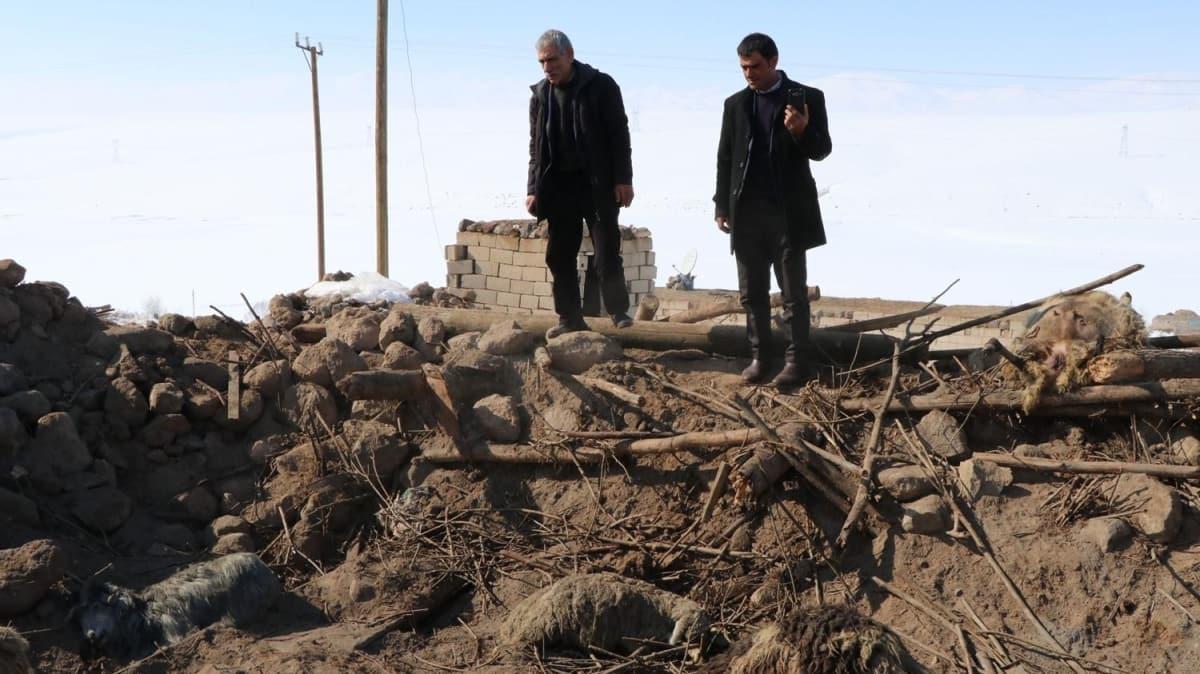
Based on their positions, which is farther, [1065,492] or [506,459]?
[506,459]

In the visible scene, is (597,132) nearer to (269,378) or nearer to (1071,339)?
(269,378)

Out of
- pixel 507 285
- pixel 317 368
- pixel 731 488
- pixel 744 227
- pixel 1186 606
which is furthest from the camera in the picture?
pixel 507 285

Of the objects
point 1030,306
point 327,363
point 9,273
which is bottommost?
point 327,363

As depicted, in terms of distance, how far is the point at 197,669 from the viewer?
5660 mm

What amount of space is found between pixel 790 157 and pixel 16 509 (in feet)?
15.0

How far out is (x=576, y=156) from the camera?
7.24 m

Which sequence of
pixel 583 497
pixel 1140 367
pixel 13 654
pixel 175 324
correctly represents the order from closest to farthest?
pixel 13 654
pixel 1140 367
pixel 583 497
pixel 175 324

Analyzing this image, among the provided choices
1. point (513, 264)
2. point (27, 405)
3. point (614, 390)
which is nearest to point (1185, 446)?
point (614, 390)

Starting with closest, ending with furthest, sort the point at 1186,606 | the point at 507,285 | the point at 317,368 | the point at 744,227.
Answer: the point at 1186,606
the point at 744,227
the point at 317,368
the point at 507,285

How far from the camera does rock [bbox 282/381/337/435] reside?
7.54 meters

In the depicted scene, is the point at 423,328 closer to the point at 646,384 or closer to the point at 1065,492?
the point at 646,384

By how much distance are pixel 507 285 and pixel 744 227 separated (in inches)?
261

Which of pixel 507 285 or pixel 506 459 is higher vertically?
pixel 507 285

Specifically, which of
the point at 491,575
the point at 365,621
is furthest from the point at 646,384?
the point at 365,621
